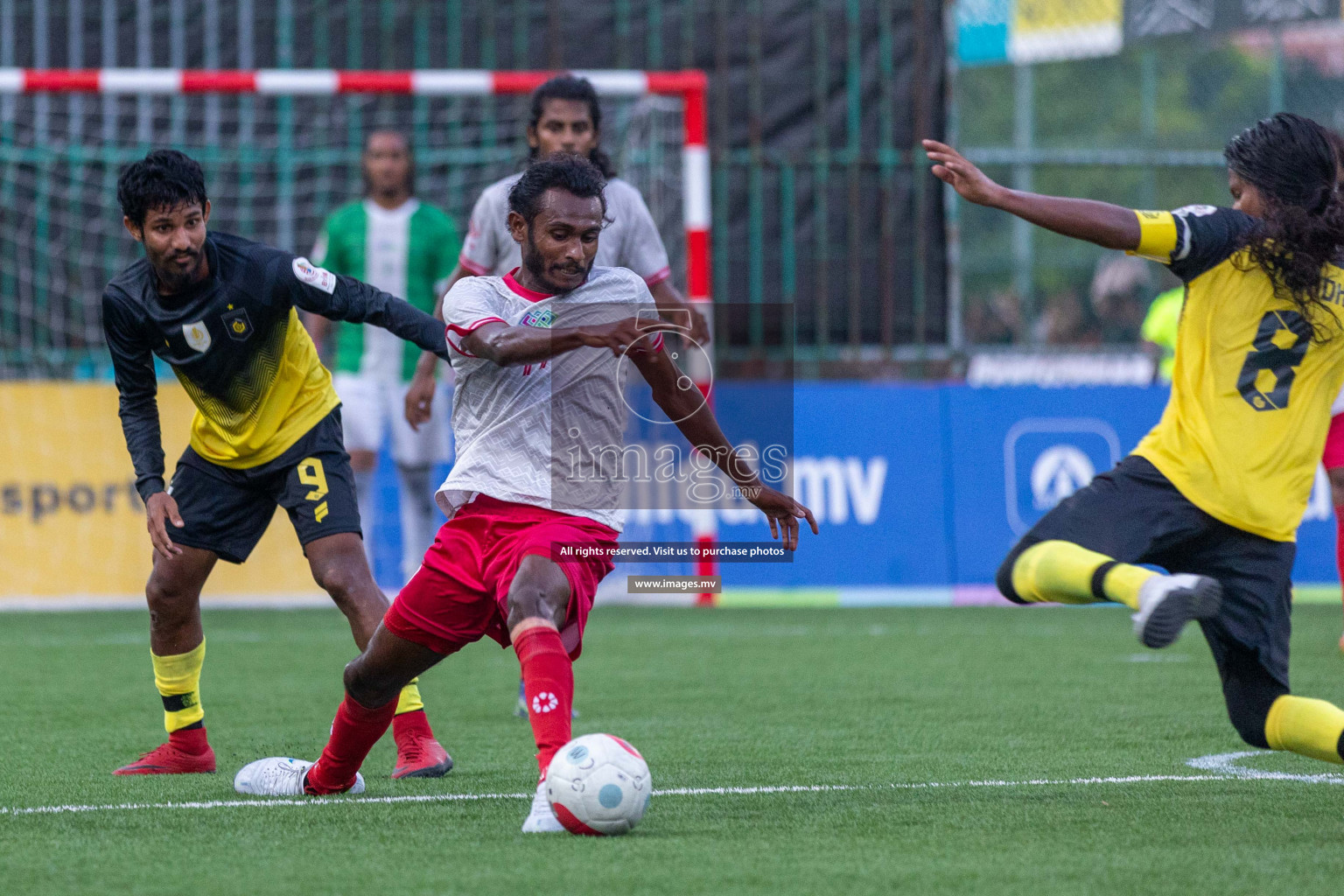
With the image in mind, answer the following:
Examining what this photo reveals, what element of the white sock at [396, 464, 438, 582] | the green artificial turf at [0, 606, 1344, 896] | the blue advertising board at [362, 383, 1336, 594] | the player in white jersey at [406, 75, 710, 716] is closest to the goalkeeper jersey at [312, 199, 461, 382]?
the white sock at [396, 464, 438, 582]

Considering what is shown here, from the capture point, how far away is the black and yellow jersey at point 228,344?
484 centimetres

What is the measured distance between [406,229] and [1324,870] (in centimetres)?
590

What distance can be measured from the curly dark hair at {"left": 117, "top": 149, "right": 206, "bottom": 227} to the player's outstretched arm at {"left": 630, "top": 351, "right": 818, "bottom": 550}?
1435mm

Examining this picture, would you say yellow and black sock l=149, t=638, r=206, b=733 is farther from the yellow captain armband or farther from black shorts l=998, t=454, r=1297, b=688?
the yellow captain armband

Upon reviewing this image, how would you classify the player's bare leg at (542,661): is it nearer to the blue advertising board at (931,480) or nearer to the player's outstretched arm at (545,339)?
the player's outstretched arm at (545,339)

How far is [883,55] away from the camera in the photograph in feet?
45.1

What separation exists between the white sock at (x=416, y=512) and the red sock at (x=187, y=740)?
131 inches

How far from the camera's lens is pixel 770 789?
455cm

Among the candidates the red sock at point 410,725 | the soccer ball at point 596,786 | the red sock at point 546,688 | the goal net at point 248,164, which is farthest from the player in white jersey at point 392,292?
the soccer ball at point 596,786

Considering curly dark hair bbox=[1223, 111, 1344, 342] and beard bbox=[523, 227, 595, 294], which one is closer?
curly dark hair bbox=[1223, 111, 1344, 342]

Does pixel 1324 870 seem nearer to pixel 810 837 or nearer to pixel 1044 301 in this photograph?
pixel 810 837

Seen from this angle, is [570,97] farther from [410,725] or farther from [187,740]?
[187,740]

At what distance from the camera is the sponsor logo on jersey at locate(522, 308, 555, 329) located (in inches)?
160

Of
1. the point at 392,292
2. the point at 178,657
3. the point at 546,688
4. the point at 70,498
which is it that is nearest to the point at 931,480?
the point at 392,292
